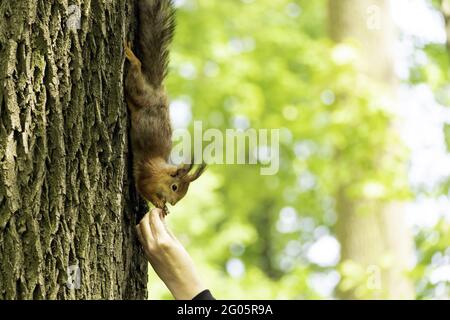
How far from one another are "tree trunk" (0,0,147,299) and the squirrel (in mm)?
188

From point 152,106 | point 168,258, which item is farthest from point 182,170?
point 168,258

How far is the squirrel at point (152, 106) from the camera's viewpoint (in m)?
2.52

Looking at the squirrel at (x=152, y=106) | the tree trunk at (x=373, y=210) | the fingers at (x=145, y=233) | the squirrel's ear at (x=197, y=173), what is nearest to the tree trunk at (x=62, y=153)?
the fingers at (x=145, y=233)

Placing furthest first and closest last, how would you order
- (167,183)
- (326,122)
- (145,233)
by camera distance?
(326,122) → (167,183) → (145,233)

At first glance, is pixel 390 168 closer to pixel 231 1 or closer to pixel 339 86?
pixel 339 86

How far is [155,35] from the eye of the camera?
2598mm

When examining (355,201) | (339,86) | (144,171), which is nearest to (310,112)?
(339,86)

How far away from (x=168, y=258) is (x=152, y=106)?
676 millimetres

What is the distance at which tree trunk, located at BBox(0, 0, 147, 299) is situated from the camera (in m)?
2.02

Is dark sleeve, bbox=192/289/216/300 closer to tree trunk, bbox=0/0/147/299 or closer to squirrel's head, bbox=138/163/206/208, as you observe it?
tree trunk, bbox=0/0/147/299

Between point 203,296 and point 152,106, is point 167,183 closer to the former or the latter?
point 152,106

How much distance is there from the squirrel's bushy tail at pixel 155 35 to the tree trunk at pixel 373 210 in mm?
3634

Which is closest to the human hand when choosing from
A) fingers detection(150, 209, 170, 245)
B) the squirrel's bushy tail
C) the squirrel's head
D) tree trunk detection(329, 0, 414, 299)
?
fingers detection(150, 209, 170, 245)
